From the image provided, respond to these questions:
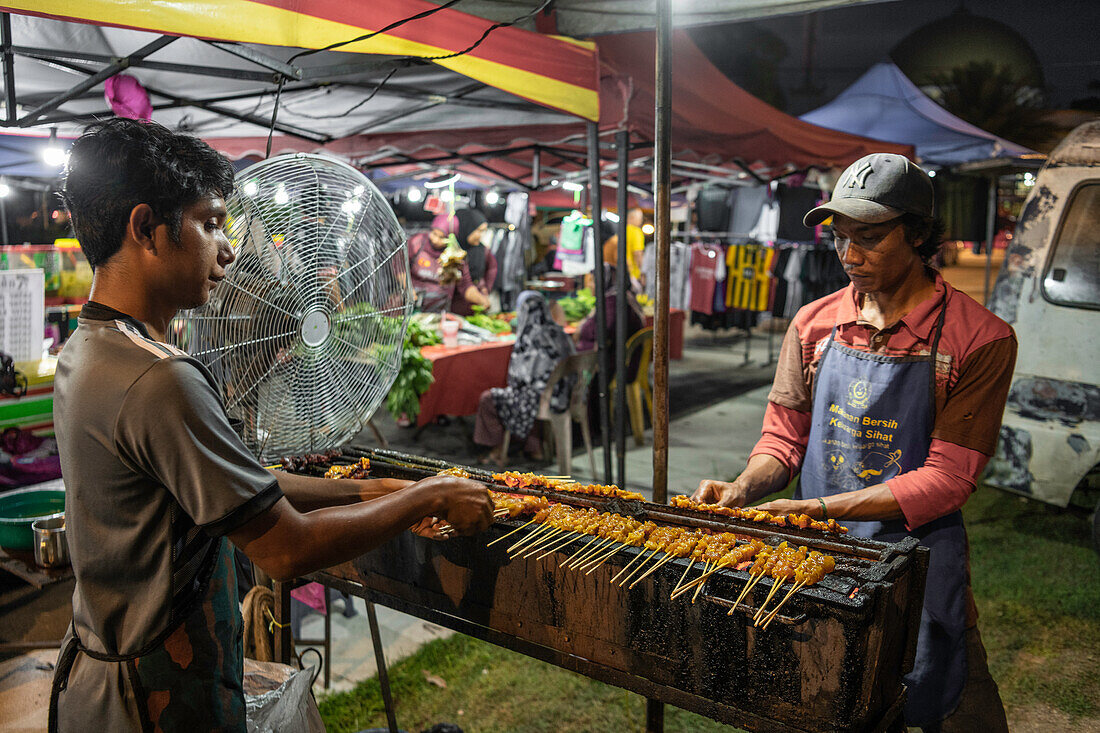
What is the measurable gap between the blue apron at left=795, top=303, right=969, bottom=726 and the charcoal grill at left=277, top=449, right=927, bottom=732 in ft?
1.79

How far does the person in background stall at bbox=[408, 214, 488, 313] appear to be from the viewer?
346 inches

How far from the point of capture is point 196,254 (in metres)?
1.57

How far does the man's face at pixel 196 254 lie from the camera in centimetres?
154

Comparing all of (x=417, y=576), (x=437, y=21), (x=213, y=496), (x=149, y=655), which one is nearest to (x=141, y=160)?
(x=213, y=496)

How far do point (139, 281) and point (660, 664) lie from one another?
156 cm

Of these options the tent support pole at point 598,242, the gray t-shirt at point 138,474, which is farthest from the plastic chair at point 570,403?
the gray t-shirt at point 138,474

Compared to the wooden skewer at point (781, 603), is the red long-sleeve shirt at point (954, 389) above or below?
above

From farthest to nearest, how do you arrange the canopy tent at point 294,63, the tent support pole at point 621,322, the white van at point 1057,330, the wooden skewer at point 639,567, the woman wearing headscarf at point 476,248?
the woman wearing headscarf at point 476,248
the tent support pole at point 621,322
the white van at point 1057,330
the canopy tent at point 294,63
the wooden skewer at point 639,567

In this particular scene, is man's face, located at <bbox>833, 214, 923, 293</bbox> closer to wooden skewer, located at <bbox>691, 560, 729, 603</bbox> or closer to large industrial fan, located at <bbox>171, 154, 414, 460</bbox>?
wooden skewer, located at <bbox>691, 560, 729, 603</bbox>

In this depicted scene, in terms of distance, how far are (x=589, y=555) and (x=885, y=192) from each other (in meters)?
1.49

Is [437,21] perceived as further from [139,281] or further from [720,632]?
[720,632]

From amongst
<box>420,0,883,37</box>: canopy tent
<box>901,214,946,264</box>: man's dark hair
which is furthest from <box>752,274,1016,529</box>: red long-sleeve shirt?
<box>420,0,883,37</box>: canopy tent

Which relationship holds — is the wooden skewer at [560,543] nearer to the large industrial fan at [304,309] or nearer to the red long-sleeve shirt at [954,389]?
the red long-sleeve shirt at [954,389]

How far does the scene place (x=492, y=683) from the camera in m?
3.80
